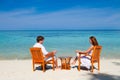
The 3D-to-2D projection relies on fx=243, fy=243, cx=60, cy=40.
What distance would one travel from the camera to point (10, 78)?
22.7 feet

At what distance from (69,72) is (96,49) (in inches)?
44.7

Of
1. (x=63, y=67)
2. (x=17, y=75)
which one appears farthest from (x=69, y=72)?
(x=17, y=75)

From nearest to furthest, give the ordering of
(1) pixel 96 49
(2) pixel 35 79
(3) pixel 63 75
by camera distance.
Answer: (2) pixel 35 79, (3) pixel 63 75, (1) pixel 96 49

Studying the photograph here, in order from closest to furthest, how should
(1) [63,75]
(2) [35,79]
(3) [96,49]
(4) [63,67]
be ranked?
(2) [35,79]
(1) [63,75]
(3) [96,49]
(4) [63,67]

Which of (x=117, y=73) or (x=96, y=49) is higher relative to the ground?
(x=96, y=49)

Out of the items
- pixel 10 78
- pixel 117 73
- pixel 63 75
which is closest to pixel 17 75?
pixel 10 78

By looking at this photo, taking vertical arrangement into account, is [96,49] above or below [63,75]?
above

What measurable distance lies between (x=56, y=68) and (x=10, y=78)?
193 cm

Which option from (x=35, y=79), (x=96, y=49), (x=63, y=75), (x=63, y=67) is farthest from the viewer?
(x=63, y=67)

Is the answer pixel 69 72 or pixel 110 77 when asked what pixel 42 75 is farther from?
pixel 110 77

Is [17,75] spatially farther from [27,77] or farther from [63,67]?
[63,67]

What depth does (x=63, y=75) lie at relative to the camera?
7273 millimetres

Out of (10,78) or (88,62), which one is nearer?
(10,78)

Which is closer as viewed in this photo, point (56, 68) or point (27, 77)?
point (27, 77)
